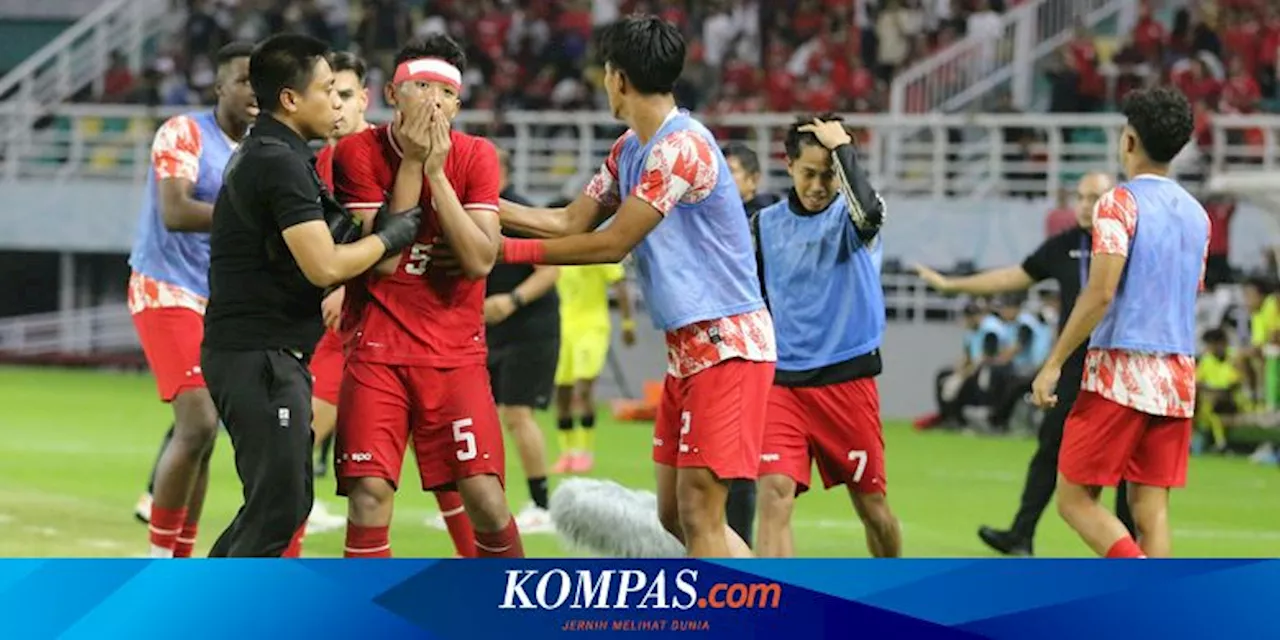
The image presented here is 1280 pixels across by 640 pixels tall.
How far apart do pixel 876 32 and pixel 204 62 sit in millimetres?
10061

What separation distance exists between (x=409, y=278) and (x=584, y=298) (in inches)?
350

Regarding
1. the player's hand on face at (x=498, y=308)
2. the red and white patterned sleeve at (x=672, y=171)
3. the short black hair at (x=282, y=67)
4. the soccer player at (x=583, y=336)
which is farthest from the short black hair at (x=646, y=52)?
the soccer player at (x=583, y=336)

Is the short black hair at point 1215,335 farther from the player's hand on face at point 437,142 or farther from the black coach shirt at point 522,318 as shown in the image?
the player's hand on face at point 437,142

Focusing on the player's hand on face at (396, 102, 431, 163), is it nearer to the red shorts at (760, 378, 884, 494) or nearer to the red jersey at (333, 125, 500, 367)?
the red jersey at (333, 125, 500, 367)

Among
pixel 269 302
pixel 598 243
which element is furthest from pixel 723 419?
pixel 269 302

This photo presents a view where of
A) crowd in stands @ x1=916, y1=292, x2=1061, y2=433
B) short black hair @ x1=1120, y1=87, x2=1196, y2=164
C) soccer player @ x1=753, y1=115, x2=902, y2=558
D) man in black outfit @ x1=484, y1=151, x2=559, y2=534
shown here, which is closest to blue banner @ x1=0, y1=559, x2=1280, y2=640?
short black hair @ x1=1120, y1=87, x2=1196, y2=164

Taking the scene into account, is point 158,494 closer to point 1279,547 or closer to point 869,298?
point 869,298

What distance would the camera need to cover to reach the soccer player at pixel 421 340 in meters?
8.23

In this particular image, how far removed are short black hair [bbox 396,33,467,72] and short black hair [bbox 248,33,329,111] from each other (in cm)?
37

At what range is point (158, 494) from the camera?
32.9ft

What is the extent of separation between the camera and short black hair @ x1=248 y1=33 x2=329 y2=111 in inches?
323

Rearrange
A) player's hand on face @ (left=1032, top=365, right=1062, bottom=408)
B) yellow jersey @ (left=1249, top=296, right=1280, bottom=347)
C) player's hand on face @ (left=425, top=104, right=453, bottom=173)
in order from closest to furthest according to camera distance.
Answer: player's hand on face @ (left=425, top=104, right=453, bottom=173) < player's hand on face @ (left=1032, top=365, right=1062, bottom=408) < yellow jersey @ (left=1249, top=296, right=1280, bottom=347)

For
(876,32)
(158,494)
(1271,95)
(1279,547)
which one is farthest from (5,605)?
(876,32)

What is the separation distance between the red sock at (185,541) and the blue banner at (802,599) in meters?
3.91
